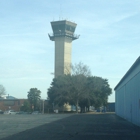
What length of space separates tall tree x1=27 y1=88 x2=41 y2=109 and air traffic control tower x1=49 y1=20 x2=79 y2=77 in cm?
1516

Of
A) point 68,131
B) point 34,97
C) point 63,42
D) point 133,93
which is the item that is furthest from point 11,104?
point 68,131

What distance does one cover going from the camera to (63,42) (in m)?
91.8

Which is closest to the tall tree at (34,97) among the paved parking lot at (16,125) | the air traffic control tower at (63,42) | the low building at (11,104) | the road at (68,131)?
the low building at (11,104)

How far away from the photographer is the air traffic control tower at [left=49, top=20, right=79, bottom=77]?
289 ft

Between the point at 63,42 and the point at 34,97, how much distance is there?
20.8 metres

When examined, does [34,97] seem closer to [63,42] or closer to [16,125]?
[63,42]

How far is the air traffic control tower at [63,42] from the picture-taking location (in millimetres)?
88162

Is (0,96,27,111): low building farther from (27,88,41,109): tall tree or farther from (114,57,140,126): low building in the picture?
(114,57,140,126): low building

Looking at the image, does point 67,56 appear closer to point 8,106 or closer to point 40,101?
point 40,101

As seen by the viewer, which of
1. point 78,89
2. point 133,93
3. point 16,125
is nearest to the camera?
point 16,125

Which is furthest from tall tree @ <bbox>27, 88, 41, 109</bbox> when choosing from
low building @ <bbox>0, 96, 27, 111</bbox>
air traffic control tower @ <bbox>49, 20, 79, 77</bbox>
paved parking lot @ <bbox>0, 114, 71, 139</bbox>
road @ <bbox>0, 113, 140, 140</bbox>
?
road @ <bbox>0, 113, 140, 140</bbox>

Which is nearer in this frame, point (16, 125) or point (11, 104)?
point (16, 125)

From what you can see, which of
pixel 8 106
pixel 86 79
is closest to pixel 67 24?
pixel 86 79

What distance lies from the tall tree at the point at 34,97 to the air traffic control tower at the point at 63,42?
15161 millimetres
